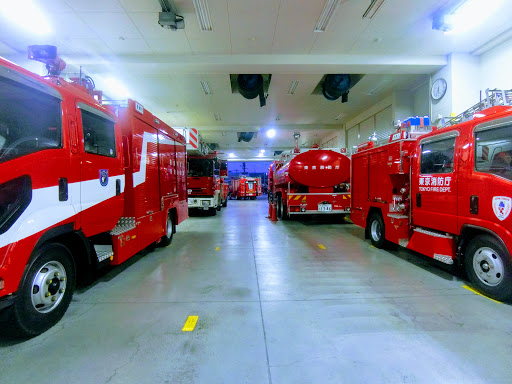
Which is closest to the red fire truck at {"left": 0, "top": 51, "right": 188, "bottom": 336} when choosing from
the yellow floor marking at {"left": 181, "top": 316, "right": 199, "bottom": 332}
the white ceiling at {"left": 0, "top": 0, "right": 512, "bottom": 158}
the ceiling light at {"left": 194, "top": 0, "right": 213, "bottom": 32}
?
the yellow floor marking at {"left": 181, "top": 316, "right": 199, "bottom": 332}

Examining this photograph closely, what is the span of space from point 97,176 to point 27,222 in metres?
1.20

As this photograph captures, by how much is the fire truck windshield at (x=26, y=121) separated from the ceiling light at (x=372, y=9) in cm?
560

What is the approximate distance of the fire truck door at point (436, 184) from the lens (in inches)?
158

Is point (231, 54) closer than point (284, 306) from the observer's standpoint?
No

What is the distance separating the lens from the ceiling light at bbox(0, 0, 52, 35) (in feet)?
16.6

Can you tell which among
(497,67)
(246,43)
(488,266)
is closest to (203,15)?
(246,43)

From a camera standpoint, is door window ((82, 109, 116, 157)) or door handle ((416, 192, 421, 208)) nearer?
door window ((82, 109, 116, 157))

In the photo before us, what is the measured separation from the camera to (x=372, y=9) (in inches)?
208

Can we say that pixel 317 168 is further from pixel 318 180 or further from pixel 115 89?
pixel 115 89

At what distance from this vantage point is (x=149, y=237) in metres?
5.07

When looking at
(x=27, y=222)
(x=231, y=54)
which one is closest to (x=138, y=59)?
(x=231, y=54)

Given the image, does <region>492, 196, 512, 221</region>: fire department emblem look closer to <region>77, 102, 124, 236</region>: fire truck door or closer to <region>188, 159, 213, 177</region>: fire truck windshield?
<region>77, 102, 124, 236</region>: fire truck door

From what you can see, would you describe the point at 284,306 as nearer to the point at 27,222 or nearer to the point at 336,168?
the point at 27,222

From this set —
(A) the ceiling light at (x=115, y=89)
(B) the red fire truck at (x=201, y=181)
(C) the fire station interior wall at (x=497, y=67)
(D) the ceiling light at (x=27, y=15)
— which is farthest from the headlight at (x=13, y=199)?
(B) the red fire truck at (x=201, y=181)
